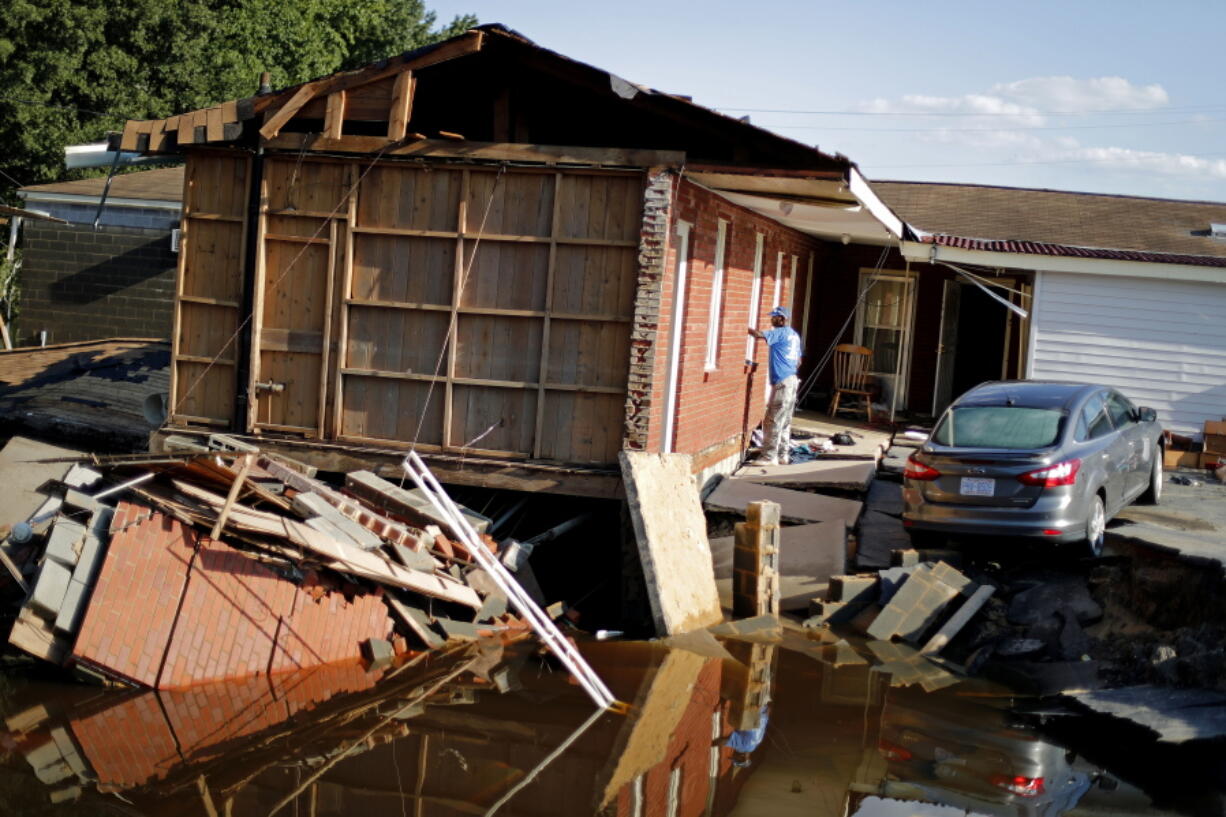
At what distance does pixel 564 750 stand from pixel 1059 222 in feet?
56.5

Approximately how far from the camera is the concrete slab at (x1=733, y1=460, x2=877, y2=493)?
14.8m

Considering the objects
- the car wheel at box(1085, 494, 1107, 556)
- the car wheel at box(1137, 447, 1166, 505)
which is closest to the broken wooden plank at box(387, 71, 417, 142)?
the car wheel at box(1085, 494, 1107, 556)

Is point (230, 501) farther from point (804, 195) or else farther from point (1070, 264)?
point (1070, 264)

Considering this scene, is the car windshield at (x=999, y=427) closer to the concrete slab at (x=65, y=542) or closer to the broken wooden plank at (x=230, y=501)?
the broken wooden plank at (x=230, y=501)

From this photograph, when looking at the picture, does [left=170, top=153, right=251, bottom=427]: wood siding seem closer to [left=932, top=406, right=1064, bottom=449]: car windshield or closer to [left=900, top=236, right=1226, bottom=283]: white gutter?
[left=932, top=406, right=1064, bottom=449]: car windshield

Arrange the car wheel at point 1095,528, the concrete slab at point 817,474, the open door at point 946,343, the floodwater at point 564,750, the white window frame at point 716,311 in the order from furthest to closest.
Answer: the open door at point 946,343, the white window frame at point 716,311, the concrete slab at point 817,474, the car wheel at point 1095,528, the floodwater at point 564,750

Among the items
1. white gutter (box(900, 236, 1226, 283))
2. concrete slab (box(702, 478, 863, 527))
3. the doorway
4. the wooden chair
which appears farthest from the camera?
the doorway

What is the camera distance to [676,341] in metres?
13.1

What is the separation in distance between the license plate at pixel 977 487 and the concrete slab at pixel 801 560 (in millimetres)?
1630

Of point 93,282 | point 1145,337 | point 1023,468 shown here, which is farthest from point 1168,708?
point 93,282

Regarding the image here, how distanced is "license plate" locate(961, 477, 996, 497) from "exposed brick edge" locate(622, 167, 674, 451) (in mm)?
2979

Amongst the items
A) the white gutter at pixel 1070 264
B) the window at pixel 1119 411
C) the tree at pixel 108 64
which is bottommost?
the window at pixel 1119 411

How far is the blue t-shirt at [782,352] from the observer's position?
16.0 metres

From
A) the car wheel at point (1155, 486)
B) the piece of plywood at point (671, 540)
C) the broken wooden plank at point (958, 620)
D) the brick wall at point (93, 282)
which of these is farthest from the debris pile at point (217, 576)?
the brick wall at point (93, 282)
